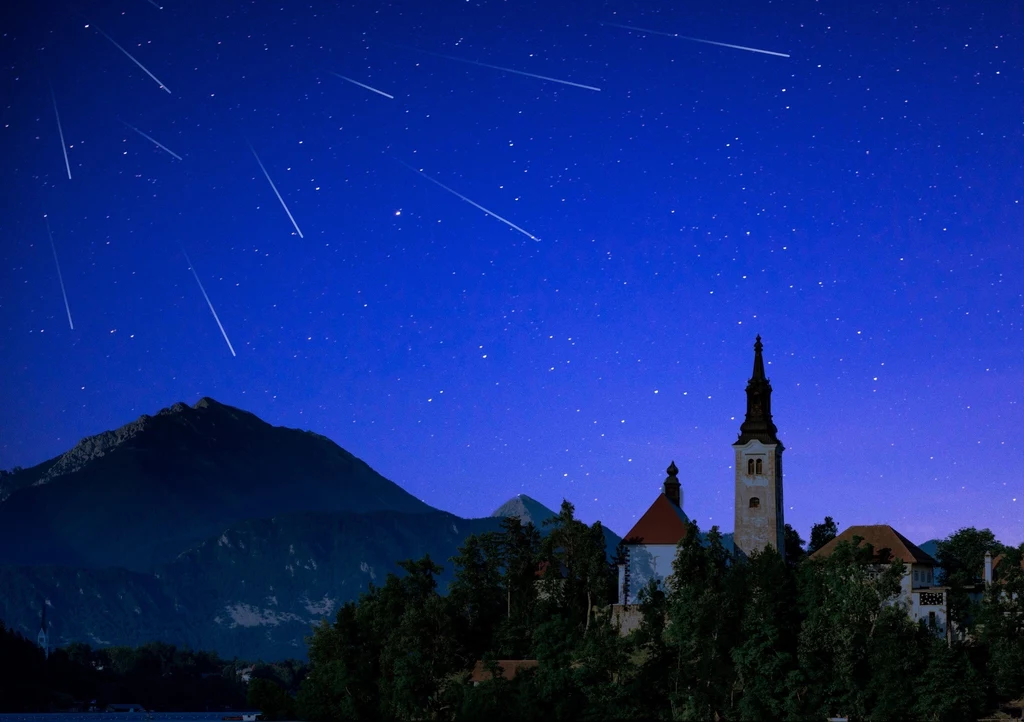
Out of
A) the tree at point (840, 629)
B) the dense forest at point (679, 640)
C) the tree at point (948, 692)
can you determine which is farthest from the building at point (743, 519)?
the tree at point (948, 692)

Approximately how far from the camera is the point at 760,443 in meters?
95.4

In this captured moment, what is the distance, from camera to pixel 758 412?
319 ft

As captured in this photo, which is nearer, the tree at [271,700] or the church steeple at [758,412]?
the church steeple at [758,412]

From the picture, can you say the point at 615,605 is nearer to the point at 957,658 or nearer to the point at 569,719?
the point at 569,719

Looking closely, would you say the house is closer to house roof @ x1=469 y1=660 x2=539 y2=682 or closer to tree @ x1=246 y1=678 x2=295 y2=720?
house roof @ x1=469 y1=660 x2=539 y2=682

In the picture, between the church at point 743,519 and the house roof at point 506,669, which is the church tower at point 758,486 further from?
the house roof at point 506,669

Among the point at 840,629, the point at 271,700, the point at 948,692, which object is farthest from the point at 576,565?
the point at 271,700

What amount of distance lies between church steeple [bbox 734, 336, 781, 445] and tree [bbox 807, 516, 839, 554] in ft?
30.2

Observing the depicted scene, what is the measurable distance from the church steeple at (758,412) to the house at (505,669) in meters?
22.9

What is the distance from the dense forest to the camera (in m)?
78.5

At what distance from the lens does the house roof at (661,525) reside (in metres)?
94.4

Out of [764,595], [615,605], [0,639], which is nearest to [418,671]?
[615,605]

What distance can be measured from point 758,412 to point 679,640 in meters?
21.9

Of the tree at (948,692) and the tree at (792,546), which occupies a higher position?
the tree at (792,546)
